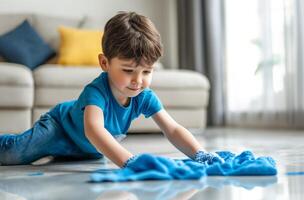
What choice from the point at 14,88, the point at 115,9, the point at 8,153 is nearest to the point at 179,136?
the point at 8,153

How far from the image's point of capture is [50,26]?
4.04 metres

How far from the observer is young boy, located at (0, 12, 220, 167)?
1460mm

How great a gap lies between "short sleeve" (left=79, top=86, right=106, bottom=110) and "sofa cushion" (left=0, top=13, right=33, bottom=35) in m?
2.61

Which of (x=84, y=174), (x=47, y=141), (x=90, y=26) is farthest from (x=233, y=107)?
(x=84, y=174)

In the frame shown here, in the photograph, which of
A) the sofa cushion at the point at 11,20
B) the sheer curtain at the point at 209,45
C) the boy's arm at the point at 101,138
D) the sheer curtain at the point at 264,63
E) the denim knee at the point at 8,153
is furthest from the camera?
the sheer curtain at the point at 209,45

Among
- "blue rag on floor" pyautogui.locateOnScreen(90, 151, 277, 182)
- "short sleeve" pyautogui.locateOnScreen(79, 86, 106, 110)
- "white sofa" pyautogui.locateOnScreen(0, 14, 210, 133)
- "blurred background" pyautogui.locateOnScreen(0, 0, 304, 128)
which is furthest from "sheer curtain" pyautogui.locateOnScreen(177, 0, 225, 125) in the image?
"blue rag on floor" pyautogui.locateOnScreen(90, 151, 277, 182)

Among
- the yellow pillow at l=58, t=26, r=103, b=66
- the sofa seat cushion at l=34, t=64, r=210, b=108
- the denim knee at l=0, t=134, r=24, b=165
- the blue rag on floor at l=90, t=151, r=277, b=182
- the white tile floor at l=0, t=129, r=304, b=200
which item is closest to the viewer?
the white tile floor at l=0, t=129, r=304, b=200

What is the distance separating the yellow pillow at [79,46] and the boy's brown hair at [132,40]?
220 centimetres

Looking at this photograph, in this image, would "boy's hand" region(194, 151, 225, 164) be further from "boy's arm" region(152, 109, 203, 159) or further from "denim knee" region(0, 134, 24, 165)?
"denim knee" region(0, 134, 24, 165)

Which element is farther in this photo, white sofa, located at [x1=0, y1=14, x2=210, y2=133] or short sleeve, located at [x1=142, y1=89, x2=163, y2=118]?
white sofa, located at [x1=0, y1=14, x2=210, y2=133]

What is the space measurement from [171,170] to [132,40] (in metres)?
0.40

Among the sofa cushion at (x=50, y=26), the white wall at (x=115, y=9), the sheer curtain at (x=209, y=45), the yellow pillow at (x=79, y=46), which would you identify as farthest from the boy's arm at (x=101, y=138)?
the white wall at (x=115, y=9)

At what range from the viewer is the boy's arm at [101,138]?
140 cm

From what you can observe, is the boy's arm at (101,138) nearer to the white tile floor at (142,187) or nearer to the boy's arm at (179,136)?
the white tile floor at (142,187)
